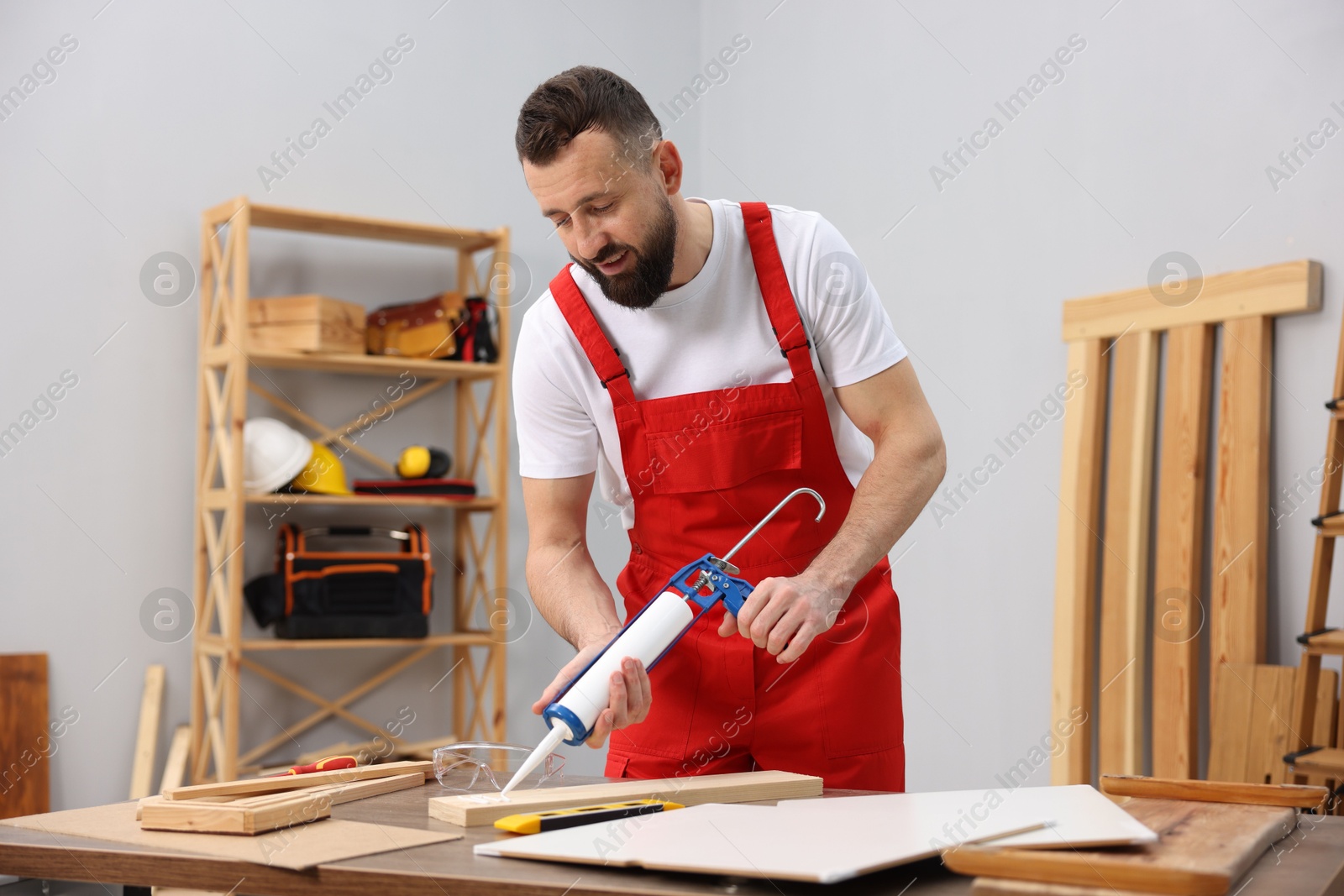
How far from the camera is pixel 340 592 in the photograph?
13.1 feet

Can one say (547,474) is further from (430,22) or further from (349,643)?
(430,22)

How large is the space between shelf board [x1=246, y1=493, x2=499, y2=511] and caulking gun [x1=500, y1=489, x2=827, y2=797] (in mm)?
2552

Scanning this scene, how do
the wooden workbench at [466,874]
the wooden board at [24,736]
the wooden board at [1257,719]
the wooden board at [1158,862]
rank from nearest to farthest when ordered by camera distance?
the wooden board at [1158,862]
the wooden workbench at [466,874]
the wooden board at [1257,719]
the wooden board at [24,736]

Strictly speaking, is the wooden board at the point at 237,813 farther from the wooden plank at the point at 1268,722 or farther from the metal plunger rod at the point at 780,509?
the wooden plank at the point at 1268,722

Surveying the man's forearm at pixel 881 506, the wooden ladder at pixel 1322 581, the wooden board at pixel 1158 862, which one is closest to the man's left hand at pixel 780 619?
the man's forearm at pixel 881 506

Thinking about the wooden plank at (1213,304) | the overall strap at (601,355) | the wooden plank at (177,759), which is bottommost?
the wooden plank at (177,759)

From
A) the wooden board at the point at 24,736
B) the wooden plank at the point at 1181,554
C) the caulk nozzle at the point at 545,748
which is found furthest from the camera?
the wooden board at the point at 24,736

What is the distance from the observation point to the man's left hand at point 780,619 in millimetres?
1569

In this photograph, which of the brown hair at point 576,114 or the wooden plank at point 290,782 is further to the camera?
the brown hair at point 576,114

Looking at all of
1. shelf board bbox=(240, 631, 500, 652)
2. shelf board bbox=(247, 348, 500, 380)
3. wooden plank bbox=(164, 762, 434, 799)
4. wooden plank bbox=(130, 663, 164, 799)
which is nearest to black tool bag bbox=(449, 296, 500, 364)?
shelf board bbox=(247, 348, 500, 380)

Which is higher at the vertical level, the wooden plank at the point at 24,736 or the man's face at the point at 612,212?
the man's face at the point at 612,212

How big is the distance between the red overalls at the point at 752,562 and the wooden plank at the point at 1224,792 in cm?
51

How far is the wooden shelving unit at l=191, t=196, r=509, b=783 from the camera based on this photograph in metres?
3.83

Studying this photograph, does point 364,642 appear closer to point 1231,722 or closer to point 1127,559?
point 1127,559
